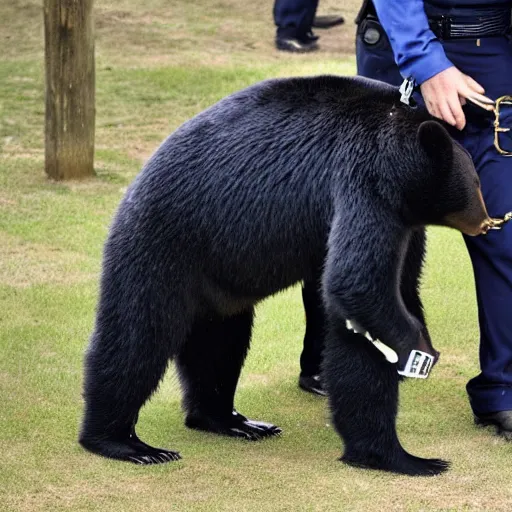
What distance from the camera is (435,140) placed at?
3852 millimetres

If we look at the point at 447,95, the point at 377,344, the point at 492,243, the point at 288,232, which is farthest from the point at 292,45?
the point at 377,344

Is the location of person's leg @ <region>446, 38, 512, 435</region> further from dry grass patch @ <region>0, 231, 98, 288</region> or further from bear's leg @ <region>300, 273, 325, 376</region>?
dry grass patch @ <region>0, 231, 98, 288</region>

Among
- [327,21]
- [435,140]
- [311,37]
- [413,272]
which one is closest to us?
[435,140]

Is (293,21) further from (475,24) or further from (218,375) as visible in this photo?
(218,375)

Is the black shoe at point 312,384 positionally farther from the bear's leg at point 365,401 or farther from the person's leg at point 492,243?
the bear's leg at point 365,401

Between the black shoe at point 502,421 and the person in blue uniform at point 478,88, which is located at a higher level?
the person in blue uniform at point 478,88

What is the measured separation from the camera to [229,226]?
13.1ft

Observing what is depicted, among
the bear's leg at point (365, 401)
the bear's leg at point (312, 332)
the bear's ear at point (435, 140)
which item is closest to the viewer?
the bear's ear at point (435, 140)

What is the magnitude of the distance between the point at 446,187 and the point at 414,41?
618mm

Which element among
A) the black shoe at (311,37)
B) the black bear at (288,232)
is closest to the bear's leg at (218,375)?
the black bear at (288,232)

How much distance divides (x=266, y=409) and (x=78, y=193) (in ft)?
11.7

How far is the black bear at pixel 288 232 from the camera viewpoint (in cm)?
388

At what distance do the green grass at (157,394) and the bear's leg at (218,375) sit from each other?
0.28 ft

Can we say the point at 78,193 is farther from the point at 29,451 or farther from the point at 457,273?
the point at 29,451
